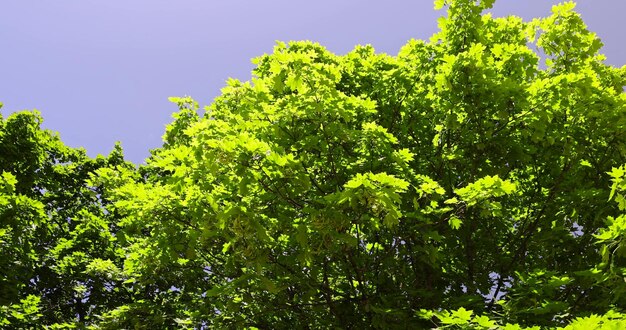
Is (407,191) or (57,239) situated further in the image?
(57,239)

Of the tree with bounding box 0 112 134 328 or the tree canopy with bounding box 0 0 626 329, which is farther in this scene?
the tree with bounding box 0 112 134 328

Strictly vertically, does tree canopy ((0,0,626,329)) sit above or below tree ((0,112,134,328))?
below

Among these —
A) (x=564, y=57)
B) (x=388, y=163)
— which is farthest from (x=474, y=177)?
(x=564, y=57)

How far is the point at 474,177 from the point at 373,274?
3.05m

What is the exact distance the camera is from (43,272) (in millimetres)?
19250

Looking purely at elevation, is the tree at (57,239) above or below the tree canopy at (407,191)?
above

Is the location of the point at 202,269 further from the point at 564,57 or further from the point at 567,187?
the point at 564,57

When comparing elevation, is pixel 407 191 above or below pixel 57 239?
below

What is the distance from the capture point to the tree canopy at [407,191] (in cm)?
827

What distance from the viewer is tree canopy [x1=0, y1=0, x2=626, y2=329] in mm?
8266

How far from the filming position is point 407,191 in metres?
9.40

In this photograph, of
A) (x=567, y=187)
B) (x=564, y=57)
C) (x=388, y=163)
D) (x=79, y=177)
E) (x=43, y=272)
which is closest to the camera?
(x=388, y=163)

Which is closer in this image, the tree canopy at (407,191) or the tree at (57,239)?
the tree canopy at (407,191)

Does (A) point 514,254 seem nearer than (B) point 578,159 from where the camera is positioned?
No
